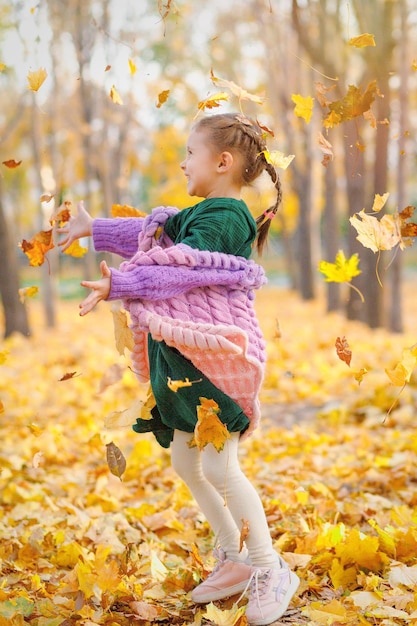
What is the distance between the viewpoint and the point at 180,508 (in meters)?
3.32

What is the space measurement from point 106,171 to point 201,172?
11896 millimetres

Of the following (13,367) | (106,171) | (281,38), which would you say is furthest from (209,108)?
(281,38)

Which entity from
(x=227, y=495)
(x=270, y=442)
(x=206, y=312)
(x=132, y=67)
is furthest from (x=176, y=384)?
(x=270, y=442)

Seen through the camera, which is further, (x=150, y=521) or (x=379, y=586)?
(x=150, y=521)

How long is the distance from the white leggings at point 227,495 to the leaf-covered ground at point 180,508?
0.50 feet

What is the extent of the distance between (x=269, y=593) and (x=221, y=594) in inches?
7.6

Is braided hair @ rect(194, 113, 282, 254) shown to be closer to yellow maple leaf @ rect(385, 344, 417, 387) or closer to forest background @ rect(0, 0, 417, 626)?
forest background @ rect(0, 0, 417, 626)

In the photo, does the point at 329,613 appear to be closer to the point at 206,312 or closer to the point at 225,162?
the point at 206,312

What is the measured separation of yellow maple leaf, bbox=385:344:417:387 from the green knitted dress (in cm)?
49

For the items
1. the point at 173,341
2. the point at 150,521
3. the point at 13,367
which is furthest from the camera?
the point at 13,367

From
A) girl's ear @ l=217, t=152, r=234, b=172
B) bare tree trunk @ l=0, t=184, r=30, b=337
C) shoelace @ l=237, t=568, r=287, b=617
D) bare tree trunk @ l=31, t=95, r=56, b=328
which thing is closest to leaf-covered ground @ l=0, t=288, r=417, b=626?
shoelace @ l=237, t=568, r=287, b=617

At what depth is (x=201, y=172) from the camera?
2.24m

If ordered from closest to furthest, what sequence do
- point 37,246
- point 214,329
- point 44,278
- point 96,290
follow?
1. point 96,290
2. point 214,329
3. point 37,246
4. point 44,278

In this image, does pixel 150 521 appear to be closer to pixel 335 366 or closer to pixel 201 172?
pixel 201 172
